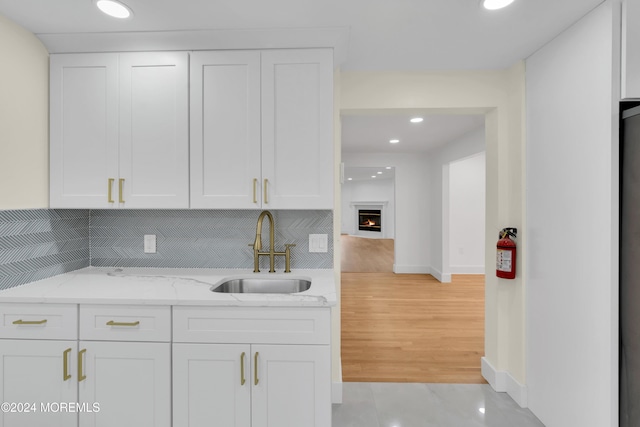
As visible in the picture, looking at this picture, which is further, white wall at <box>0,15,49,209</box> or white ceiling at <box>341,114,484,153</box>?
white ceiling at <box>341,114,484,153</box>

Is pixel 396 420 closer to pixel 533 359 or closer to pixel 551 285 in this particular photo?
pixel 533 359

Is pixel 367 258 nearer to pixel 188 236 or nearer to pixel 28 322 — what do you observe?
pixel 188 236

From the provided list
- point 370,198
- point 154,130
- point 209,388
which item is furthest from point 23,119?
point 370,198

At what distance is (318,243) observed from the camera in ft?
7.14

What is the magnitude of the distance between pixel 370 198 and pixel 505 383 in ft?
36.0

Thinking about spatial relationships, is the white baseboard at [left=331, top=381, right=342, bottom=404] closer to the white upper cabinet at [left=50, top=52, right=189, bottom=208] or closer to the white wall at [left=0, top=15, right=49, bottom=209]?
the white upper cabinet at [left=50, top=52, right=189, bottom=208]

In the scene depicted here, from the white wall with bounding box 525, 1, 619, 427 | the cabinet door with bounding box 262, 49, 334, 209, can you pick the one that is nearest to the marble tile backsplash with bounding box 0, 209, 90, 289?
the cabinet door with bounding box 262, 49, 334, 209

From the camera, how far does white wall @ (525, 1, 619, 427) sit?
1.51 meters

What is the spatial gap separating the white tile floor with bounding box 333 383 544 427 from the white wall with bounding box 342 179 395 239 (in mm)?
10200

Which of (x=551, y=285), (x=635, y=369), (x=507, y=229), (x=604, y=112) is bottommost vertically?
(x=635, y=369)

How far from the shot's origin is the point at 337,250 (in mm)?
2213

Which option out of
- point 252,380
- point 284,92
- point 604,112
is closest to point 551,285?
point 604,112

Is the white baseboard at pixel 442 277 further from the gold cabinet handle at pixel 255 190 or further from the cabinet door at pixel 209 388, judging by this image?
the cabinet door at pixel 209 388

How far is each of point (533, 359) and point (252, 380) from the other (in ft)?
5.83
